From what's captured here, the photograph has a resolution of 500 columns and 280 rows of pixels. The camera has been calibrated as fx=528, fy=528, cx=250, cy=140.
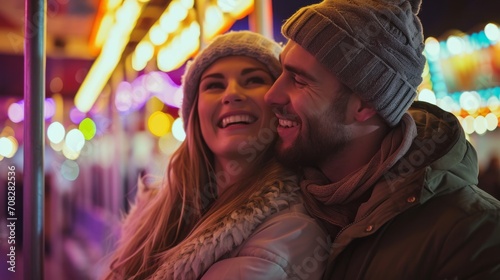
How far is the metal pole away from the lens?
3.68 ft

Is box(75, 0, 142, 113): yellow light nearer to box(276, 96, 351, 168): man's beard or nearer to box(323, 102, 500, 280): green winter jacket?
box(276, 96, 351, 168): man's beard

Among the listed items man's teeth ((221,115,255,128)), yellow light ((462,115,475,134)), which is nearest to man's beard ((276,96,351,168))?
man's teeth ((221,115,255,128))

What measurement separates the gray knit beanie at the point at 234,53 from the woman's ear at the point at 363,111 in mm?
327

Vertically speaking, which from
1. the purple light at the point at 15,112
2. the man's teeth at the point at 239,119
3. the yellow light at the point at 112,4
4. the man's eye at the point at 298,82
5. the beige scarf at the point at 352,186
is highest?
the yellow light at the point at 112,4

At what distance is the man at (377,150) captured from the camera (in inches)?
43.6

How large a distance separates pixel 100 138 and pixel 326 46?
4716 mm

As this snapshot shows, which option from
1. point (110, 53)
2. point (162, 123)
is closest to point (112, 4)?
point (110, 53)

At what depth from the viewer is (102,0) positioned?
116 inches

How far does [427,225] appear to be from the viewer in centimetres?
114

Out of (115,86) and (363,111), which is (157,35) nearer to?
(115,86)

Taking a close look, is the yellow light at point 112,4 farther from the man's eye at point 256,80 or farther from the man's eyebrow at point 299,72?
the man's eyebrow at point 299,72

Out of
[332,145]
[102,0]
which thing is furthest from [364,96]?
[102,0]

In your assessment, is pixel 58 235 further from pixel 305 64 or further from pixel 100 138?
pixel 305 64

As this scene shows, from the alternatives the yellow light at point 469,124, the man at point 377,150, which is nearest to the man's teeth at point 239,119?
the man at point 377,150
